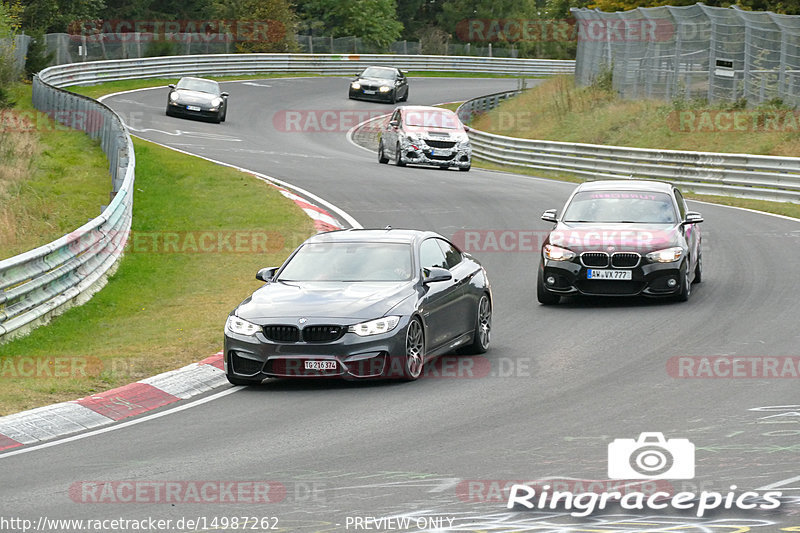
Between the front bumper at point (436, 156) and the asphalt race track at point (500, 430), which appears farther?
the front bumper at point (436, 156)

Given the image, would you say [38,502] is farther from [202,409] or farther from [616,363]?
[616,363]

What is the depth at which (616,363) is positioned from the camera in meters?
12.5

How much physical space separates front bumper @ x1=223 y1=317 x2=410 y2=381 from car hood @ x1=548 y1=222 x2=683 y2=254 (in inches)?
198

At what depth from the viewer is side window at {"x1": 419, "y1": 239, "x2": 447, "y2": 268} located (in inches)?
512

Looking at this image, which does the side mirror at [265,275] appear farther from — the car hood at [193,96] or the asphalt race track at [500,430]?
the car hood at [193,96]

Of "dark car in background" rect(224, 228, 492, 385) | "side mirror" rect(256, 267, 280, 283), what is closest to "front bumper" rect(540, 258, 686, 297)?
"dark car in background" rect(224, 228, 492, 385)

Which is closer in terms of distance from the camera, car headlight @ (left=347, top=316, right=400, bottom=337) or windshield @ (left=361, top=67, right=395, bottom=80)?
car headlight @ (left=347, top=316, right=400, bottom=337)

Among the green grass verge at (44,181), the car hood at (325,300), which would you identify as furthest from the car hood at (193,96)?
the car hood at (325,300)

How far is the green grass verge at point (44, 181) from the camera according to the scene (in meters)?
21.0

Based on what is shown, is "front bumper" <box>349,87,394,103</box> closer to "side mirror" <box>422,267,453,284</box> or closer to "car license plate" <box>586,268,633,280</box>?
"car license plate" <box>586,268,633,280</box>

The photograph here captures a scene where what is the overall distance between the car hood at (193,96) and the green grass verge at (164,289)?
13542 millimetres

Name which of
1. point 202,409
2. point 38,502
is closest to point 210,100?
point 202,409

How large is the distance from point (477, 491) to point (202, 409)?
151 inches

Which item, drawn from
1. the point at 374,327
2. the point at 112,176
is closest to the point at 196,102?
the point at 112,176
